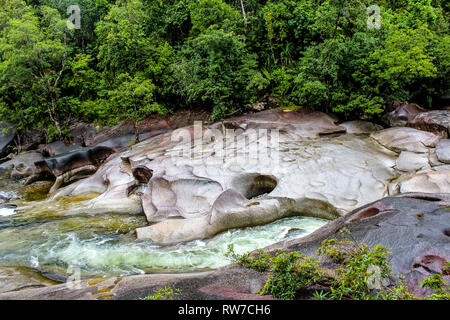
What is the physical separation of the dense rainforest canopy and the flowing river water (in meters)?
8.69

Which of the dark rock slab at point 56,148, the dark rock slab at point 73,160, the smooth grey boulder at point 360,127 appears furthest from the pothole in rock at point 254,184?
the dark rock slab at point 56,148

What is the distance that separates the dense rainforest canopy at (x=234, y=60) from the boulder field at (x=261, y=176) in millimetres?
2601

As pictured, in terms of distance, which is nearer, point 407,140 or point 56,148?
point 407,140

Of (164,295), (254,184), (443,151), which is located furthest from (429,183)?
(164,295)

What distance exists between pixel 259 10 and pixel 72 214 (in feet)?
58.3

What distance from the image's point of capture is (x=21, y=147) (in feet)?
71.9

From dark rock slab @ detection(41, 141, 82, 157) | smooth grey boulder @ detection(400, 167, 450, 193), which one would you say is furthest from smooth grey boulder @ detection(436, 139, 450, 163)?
dark rock slab @ detection(41, 141, 82, 157)

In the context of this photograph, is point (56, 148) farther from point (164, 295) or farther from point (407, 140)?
point (407, 140)

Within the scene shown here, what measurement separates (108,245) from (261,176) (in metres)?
5.37

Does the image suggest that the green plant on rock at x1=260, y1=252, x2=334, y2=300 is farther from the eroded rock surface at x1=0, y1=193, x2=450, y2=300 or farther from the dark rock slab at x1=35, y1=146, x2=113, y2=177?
the dark rock slab at x1=35, y1=146, x2=113, y2=177

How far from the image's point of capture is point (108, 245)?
773cm

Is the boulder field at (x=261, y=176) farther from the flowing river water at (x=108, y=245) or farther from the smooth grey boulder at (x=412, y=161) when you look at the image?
the flowing river water at (x=108, y=245)

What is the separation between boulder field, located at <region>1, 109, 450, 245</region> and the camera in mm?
7949

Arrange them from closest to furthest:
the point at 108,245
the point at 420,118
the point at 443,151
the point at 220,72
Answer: the point at 108,245 → the point at 443,151 → the point at 420,118 → the point at 220,72
